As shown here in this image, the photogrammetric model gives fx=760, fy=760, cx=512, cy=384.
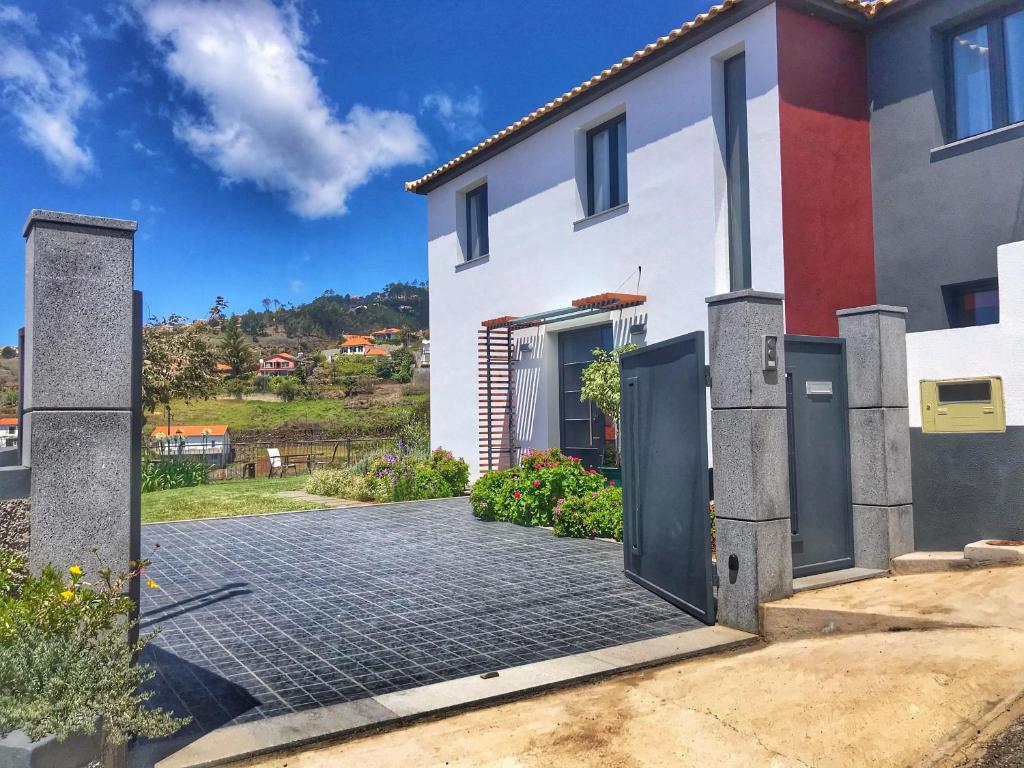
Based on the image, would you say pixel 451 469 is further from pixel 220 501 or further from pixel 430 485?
pixel 220 501

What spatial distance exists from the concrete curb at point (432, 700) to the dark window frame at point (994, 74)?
7.08 metres

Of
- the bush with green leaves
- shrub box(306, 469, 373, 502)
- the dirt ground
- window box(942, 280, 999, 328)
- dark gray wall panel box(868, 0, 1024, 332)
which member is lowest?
the dirt ground

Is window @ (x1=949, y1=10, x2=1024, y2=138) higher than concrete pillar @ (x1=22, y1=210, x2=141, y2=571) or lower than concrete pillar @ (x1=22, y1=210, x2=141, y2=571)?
higher

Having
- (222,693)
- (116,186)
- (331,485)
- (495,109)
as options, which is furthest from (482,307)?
(116,186)

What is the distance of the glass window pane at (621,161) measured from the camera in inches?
493

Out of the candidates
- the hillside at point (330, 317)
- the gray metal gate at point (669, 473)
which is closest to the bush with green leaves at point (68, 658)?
the gray metal gate at point (669, 473)

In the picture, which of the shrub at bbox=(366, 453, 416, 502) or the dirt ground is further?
the shrub at bbox=(366, 453, 416, 502)

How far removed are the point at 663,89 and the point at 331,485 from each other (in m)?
10.4

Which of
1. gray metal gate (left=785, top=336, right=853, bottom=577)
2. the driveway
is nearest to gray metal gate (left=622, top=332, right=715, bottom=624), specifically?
the driveway

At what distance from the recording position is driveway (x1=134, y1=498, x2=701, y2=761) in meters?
4.85

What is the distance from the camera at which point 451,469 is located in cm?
1535

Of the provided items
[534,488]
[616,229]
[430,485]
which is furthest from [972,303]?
[430,485]

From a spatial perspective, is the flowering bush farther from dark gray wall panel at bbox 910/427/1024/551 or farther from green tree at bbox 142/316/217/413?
green tree at bbox 142/316/217/413

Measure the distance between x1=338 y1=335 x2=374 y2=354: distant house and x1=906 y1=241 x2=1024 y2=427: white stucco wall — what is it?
71.2 meters
